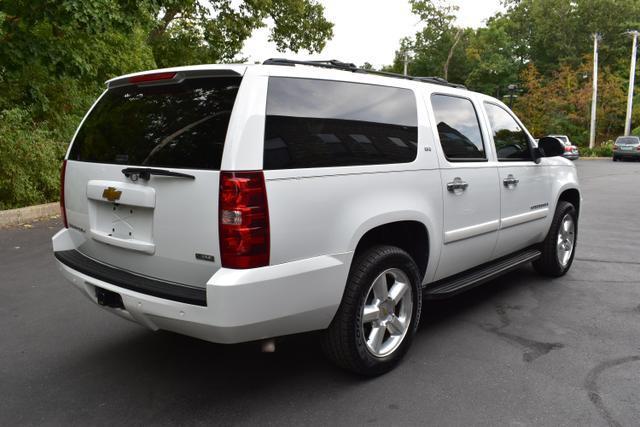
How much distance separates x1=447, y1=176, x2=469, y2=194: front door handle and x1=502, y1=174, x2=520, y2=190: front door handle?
66cm

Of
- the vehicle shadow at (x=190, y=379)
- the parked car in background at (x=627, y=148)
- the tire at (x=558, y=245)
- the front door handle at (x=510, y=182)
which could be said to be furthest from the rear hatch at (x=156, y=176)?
the parked car in background at (x=627, y=148)

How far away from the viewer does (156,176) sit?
2.75 m

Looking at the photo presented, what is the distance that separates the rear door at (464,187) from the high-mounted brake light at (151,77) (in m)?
1.86

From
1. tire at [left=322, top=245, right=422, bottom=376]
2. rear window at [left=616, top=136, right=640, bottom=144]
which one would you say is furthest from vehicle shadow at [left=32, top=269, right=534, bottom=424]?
rear window at [left=616, top=136, right=640, bottom=144]

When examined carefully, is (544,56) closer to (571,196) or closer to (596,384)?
(571,196)

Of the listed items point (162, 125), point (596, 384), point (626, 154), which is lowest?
point (596, 384)

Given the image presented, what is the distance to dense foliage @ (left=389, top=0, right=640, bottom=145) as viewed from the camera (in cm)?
4669

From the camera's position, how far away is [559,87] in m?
47.2

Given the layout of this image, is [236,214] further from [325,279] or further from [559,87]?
[559,87]

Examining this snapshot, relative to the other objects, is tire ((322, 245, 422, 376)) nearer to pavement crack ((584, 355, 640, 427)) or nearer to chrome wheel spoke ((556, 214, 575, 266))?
pavement crack ((584, 355, 640, 427))

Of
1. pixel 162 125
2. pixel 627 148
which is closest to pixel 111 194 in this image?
pixel 162 125

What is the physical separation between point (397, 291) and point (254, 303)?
1.14 m

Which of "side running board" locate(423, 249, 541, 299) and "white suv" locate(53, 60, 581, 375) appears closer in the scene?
"white suv" locate(53, 60, 581, 375)

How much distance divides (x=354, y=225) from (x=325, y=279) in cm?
35
